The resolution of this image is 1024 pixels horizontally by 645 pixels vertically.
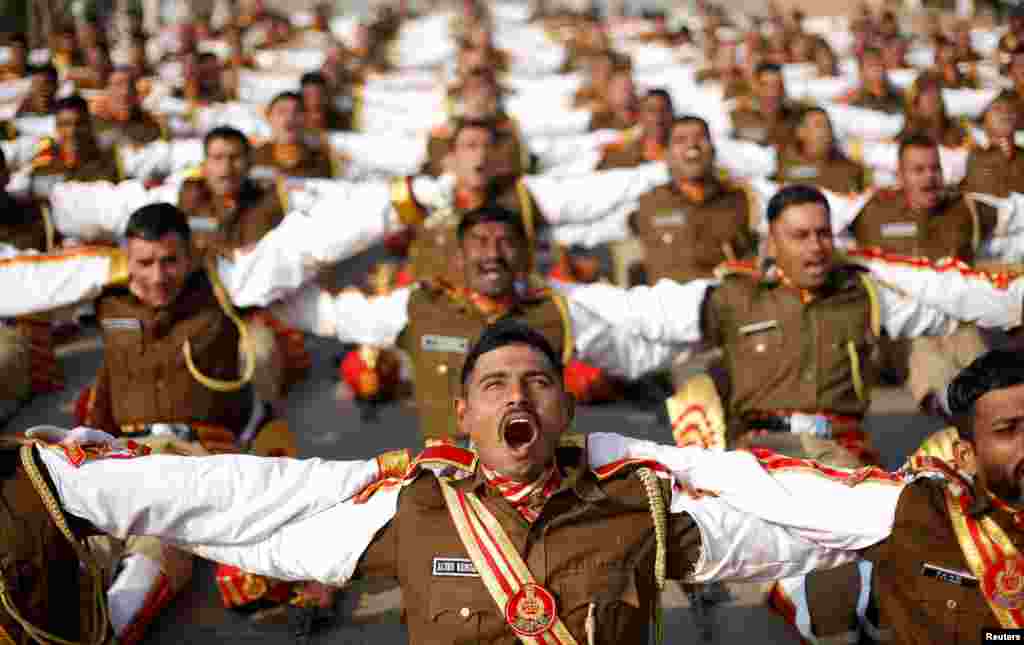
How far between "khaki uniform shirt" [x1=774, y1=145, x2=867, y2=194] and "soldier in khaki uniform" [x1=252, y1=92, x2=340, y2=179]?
3.29m

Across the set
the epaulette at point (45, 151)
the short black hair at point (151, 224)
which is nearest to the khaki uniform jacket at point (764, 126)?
the epaulette at point (45, 151)

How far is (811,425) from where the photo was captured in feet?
14.0

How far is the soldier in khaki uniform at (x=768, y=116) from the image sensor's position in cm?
898

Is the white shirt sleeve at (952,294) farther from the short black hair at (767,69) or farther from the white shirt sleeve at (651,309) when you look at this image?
the short black hair at (767,69)

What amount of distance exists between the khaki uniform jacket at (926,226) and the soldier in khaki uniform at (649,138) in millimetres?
1885

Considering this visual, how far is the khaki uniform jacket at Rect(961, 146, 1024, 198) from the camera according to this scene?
705 centimetres

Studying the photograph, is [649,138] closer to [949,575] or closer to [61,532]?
[949,575]

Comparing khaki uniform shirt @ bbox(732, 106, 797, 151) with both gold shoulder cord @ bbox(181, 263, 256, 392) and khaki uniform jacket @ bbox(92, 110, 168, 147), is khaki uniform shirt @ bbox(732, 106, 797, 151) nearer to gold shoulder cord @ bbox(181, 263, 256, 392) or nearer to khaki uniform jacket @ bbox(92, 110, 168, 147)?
khaki uniform jacket @ bbox(92, 110, 168, 147)

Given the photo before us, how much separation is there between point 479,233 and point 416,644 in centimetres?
203

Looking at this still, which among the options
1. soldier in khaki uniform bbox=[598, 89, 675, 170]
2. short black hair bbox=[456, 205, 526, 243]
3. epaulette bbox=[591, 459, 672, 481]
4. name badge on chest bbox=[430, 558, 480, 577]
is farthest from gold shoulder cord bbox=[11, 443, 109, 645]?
soldier in khaki uniform bbox=[598, 89, 675, 170]

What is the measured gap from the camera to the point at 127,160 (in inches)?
298

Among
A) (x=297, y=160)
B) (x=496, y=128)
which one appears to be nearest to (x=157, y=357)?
(x=297, y=160)

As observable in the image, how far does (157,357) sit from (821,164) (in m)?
5.17

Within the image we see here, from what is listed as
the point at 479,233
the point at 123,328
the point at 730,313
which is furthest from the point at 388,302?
the point at 730,313
